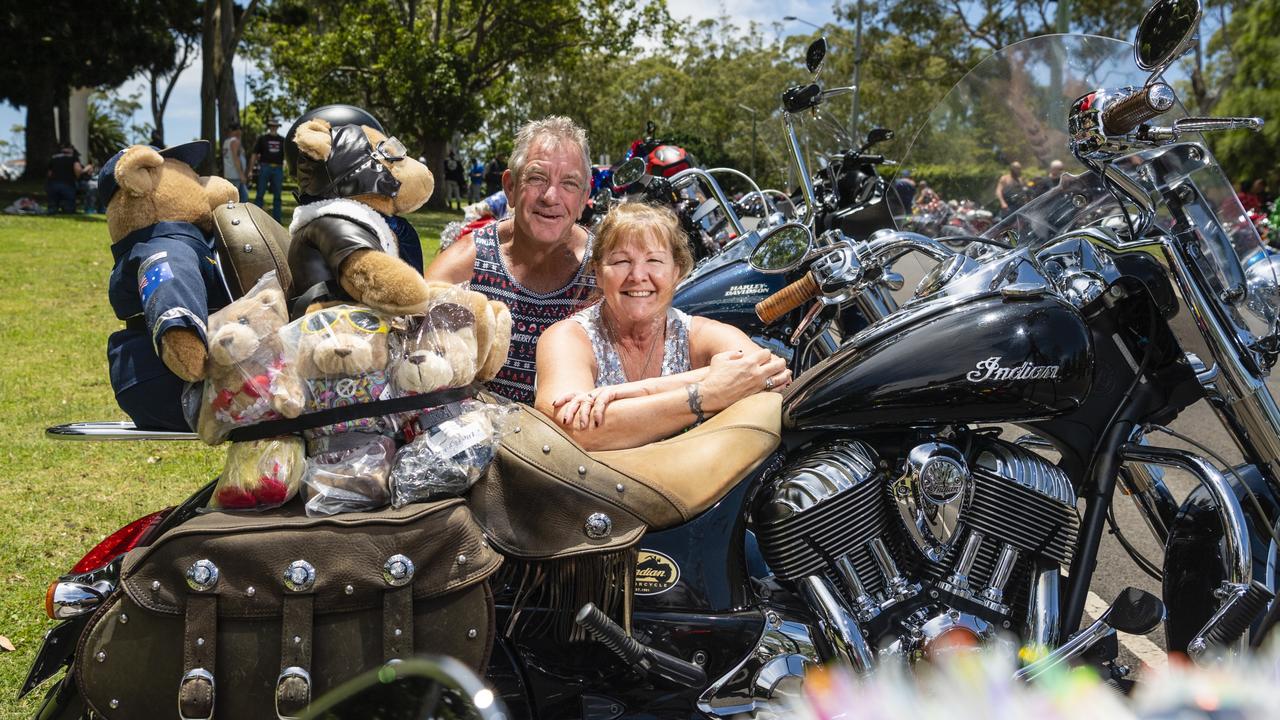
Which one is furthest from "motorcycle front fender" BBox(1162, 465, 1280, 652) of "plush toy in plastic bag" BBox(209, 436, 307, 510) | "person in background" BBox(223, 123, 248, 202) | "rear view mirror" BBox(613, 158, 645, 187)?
"person in background" BBox(223, 123, 248, 202)

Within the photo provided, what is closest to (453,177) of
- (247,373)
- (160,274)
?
(160,274)

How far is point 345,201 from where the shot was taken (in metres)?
2.00

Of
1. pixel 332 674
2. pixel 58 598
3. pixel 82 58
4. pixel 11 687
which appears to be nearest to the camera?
pixel 332 674

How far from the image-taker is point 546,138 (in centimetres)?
288

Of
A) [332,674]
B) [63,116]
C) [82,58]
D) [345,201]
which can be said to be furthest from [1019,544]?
[63,116]

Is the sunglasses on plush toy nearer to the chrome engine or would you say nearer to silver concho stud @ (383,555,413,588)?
silver concho stud @ (383,555,413,588)

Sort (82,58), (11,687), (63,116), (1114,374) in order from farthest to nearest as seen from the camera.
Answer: (63,116), (82,58), (11,687), (1114,374)

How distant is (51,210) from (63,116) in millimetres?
18429

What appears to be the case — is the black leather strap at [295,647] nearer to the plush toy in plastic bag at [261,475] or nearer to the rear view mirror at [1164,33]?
the plush toy in plastic bag at [261,475]

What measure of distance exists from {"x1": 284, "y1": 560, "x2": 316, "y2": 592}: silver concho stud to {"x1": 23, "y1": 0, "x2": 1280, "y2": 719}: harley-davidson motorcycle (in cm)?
40

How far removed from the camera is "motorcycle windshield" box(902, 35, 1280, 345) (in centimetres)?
212

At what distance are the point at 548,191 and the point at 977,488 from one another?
59.2 inches

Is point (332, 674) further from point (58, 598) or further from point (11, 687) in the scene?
point (11, 687)

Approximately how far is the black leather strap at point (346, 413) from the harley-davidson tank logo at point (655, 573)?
1.67ft
